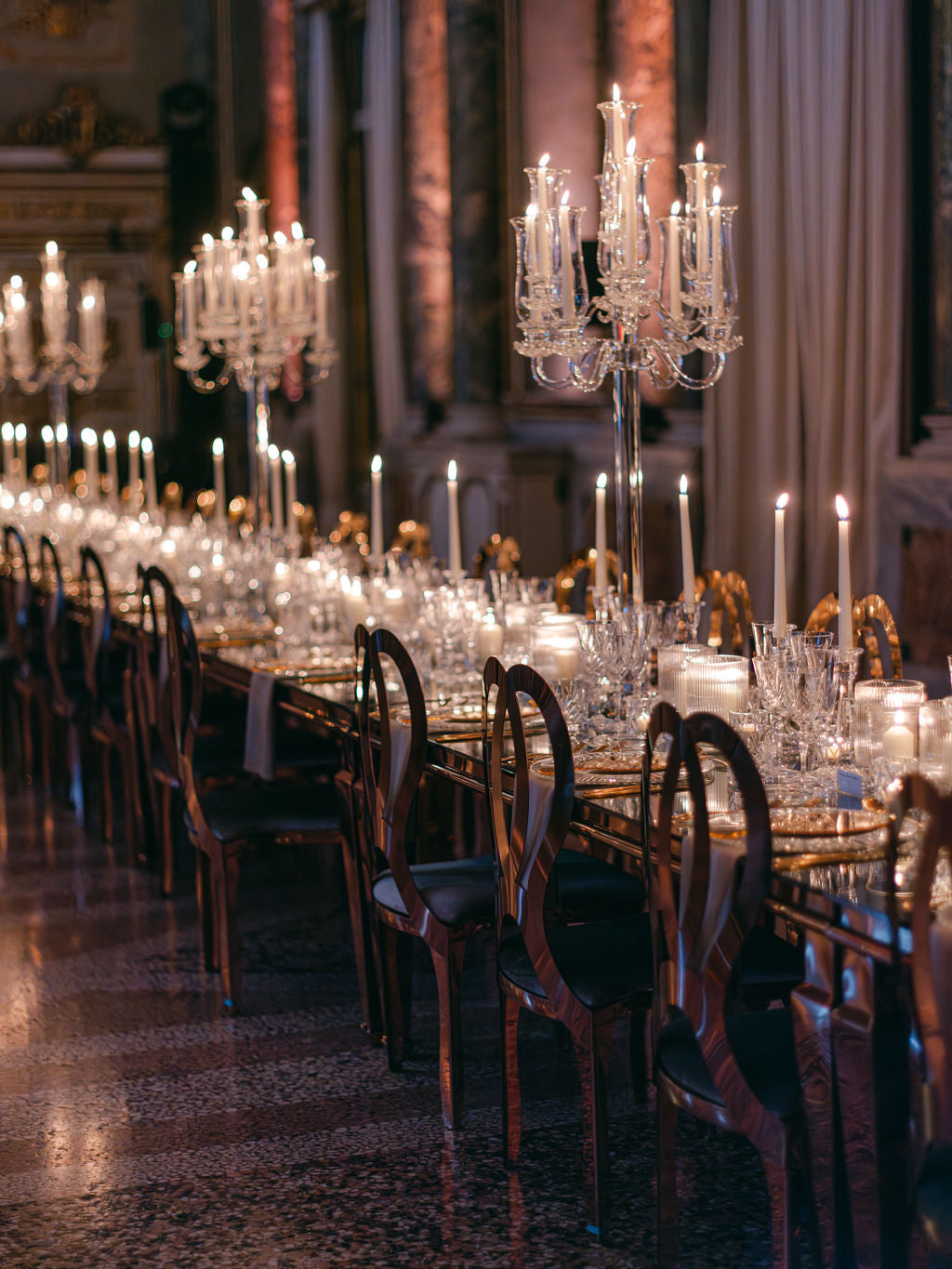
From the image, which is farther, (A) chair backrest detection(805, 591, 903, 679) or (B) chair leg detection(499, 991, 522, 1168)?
(A) chair backrest detection(805, 591, 903, 679)

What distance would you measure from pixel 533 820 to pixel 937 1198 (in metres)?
1.10

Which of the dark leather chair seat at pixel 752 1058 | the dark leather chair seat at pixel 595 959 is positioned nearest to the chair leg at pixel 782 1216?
the dark leather chair seat at pixel 752 1058

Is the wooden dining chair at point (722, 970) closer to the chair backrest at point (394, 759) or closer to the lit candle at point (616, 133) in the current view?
the chair backrest at point (394, 759)

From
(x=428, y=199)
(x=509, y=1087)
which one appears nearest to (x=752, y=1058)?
(x=509, y=1087)

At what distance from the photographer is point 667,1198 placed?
2.85 m

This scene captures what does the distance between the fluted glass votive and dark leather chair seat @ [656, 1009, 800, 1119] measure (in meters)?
0.73

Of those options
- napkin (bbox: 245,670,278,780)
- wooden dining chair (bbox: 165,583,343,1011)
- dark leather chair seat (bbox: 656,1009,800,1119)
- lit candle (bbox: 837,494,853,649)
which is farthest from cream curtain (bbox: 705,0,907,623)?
dark leather chair seat (bbox: 656,1009,800,1119)

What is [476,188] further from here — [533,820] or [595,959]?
[595,959]

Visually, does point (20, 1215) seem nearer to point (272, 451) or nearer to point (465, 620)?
point (465, 620)

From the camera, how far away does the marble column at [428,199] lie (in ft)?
33.8

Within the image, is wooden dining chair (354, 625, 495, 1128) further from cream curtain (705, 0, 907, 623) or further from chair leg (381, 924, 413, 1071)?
cream curtain (705, 0, 907, 623)

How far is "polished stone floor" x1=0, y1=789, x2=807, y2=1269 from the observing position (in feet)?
10.0

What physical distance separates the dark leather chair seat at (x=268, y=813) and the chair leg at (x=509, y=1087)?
3.62 feet

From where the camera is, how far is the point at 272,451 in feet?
19.1
